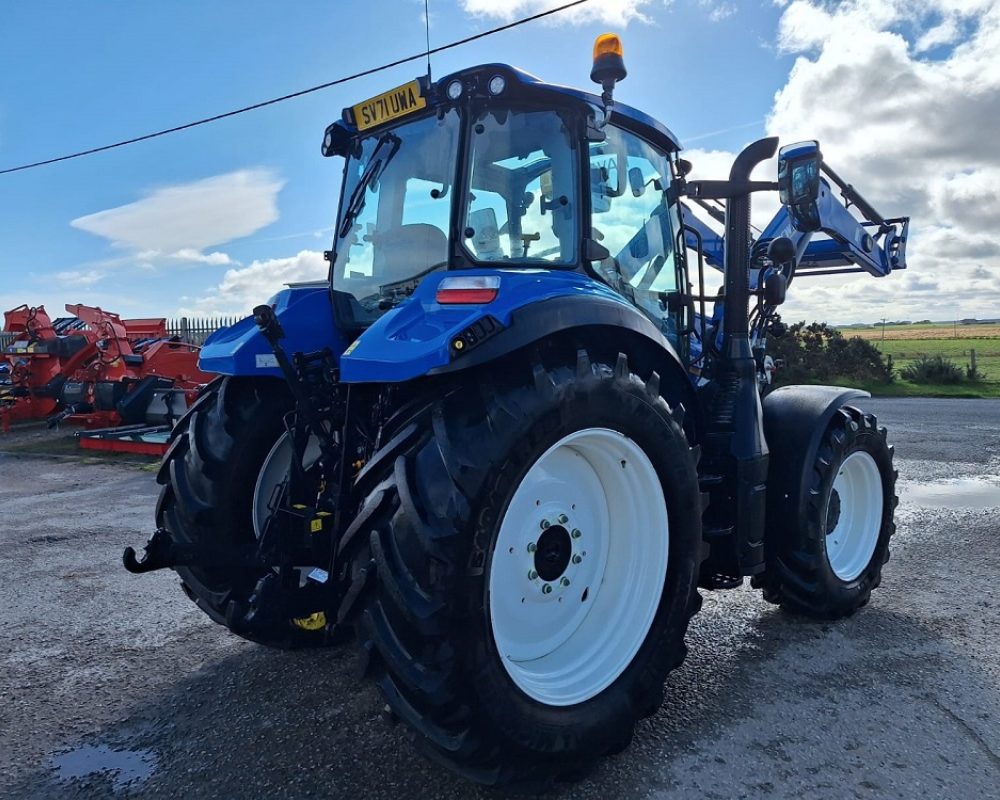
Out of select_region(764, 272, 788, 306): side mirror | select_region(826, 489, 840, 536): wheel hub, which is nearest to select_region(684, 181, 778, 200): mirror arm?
select_region(764, 272, 788, 306): side mirror

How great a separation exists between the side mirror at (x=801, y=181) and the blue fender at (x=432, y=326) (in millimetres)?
1217

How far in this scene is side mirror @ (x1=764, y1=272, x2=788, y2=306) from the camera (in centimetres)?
370

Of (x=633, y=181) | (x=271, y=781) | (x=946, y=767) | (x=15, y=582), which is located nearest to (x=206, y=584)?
(x=271, y=781)

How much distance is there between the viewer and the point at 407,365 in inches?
83.4

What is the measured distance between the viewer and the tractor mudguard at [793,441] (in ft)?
11.2

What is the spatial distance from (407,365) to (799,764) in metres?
1.81

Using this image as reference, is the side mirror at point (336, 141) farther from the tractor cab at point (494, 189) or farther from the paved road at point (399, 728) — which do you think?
the paved road at point (399, 728)

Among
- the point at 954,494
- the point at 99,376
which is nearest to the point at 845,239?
the point at 954,494

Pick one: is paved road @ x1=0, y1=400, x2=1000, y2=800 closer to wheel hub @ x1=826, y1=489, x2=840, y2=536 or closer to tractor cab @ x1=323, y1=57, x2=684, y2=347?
wheel hub @ x1=826, y1=489, x2=840, y2=536

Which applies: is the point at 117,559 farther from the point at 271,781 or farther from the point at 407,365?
the point at 407,365

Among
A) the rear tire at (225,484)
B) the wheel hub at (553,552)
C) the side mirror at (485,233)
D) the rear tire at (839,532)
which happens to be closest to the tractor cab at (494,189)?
the side mirror at (485,233)

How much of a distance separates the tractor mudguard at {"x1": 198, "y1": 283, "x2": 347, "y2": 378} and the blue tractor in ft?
0.04

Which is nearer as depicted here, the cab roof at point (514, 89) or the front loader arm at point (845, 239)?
the cab roof at point (514, 89)

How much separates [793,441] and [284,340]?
2372 mm
